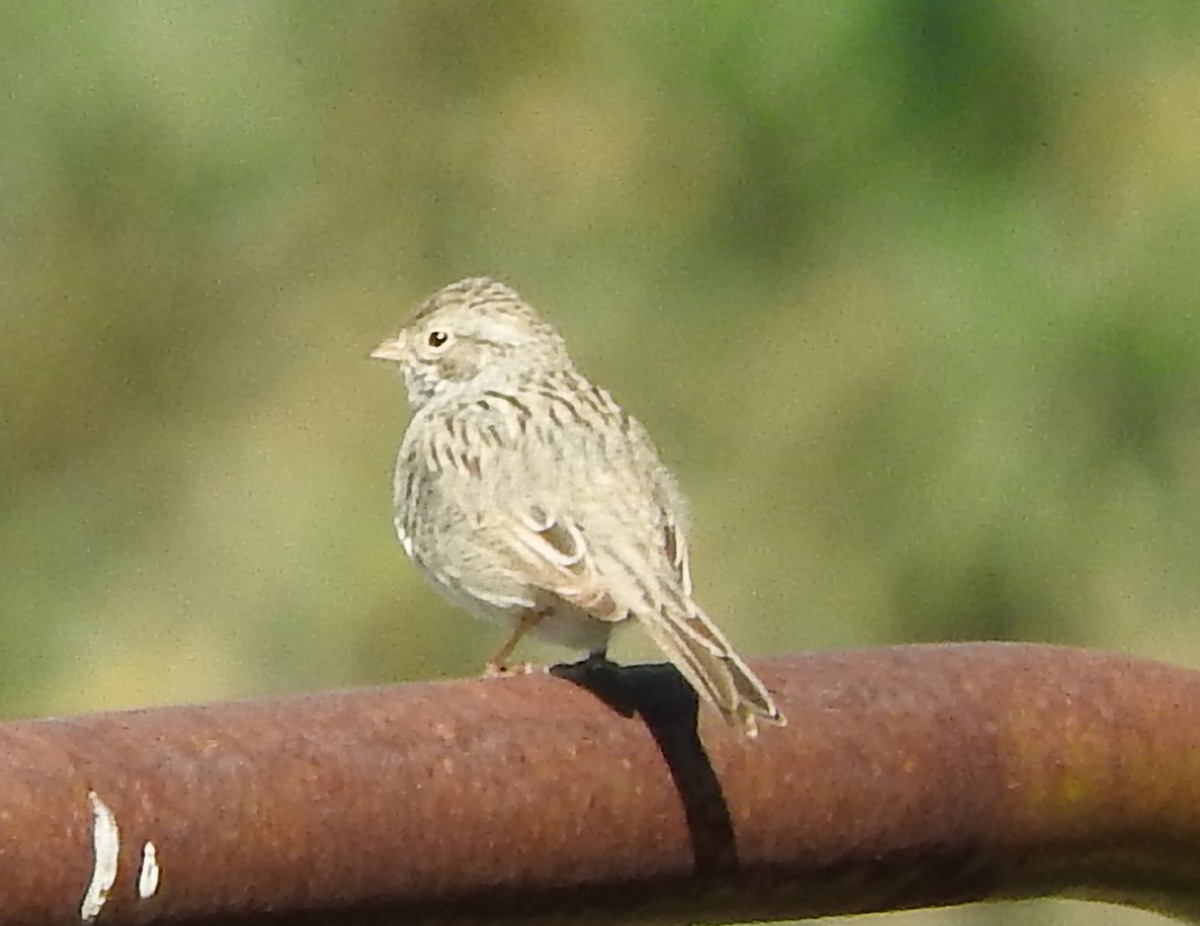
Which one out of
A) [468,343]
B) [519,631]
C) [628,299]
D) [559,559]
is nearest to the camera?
[559,559]

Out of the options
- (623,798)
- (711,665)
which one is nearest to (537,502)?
(711,665)

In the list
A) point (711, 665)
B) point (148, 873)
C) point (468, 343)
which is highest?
point (468, 343)

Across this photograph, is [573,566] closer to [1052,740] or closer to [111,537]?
[1052,740]

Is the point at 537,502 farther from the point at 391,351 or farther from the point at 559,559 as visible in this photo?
the point at 391,351

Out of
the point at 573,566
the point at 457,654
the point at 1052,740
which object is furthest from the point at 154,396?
the point at 1052,740

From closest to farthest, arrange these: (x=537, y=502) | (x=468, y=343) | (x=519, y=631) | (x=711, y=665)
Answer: (x=711, y=665) < (x=537, y=502) < (x=519, y=631) < (x=468, y=343)

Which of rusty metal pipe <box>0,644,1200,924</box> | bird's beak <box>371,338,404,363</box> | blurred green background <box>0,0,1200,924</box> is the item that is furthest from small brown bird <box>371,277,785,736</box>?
blurred green background <box>0,0,1200,924</box>
